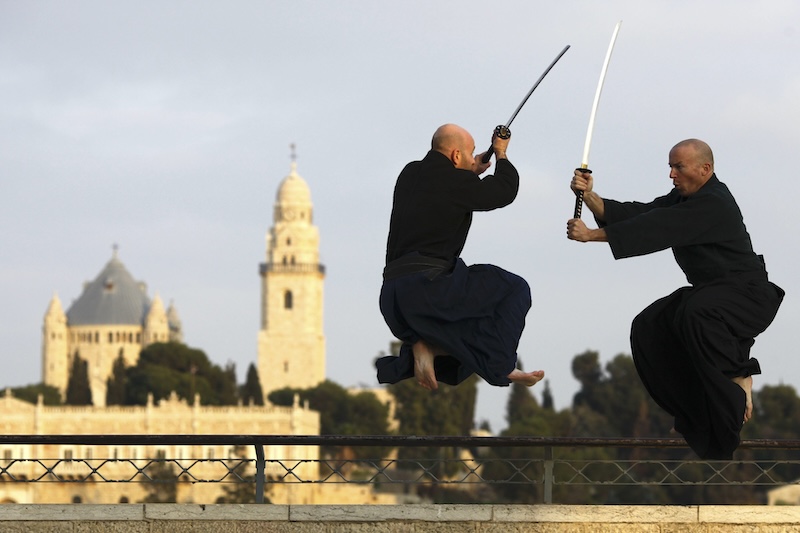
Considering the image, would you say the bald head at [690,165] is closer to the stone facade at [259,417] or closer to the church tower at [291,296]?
the stone facade at [259,417]

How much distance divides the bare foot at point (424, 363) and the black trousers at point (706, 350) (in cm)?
145

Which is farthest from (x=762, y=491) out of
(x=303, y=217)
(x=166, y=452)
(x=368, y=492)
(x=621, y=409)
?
(x=303, y=217)

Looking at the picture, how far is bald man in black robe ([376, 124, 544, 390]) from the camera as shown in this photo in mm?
12203

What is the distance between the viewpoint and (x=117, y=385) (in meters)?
Result: 164

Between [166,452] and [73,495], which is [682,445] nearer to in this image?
[73,495]

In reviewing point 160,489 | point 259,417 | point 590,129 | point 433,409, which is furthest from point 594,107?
point 259,417

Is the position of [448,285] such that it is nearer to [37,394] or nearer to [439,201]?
[439,201]

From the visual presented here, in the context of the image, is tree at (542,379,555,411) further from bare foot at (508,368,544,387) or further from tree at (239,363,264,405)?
bare foot at (508,368,544,387)

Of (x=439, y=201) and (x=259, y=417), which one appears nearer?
(x=439, y=201)

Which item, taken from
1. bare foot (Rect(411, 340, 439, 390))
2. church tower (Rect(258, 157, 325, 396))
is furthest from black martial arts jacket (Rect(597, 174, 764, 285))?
church tower (Rect(258, 157, 325, 396))

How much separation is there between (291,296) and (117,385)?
32520mm

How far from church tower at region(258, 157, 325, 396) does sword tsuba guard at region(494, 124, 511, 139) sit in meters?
175

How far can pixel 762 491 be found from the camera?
445 feet

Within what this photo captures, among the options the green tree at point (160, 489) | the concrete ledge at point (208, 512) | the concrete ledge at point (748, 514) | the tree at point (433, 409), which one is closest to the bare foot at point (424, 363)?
the concrete ledge at point (208, 512)
